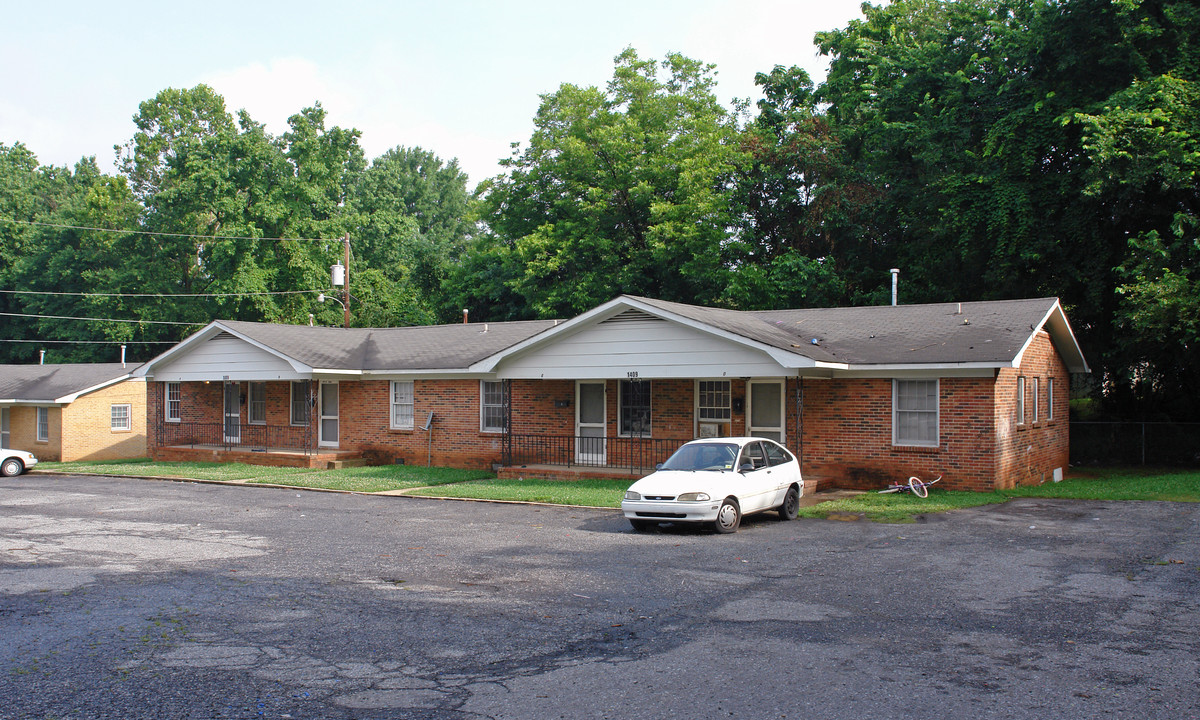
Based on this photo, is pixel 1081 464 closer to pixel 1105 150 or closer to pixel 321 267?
pixel 1105 150

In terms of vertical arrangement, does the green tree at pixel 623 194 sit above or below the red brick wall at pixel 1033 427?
above

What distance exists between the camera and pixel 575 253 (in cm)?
4056

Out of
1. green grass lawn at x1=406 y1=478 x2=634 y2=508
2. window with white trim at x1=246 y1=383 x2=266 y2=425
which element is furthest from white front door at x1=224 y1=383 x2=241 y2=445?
green grass lawn at x1=406 y1=478 x2=634 y2=508

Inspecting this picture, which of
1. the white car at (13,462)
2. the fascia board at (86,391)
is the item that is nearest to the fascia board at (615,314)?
the white car at (13,462)

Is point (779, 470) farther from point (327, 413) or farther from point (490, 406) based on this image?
point (327, 413)

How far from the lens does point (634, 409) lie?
23266mm

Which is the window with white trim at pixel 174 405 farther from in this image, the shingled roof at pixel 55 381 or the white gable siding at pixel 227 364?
the shingled roof at pixel 55 381

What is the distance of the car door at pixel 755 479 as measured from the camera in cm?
1468

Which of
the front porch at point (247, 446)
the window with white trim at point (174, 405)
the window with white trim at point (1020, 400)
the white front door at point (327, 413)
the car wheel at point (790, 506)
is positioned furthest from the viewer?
the window with white trim at point (174, 405)

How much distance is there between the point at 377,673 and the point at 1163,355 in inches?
1095

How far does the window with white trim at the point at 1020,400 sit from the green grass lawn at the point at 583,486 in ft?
5.07

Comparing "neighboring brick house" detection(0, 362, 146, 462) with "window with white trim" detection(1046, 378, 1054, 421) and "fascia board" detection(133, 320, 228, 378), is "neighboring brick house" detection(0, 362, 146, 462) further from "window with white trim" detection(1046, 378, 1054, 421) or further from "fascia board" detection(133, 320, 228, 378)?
"window with white trim" detection(1046, 378, 1054, 421)

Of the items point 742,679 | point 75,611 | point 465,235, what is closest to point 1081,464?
point 742,679

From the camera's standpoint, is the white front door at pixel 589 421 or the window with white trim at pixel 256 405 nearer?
the white front door at pixel 589 421
